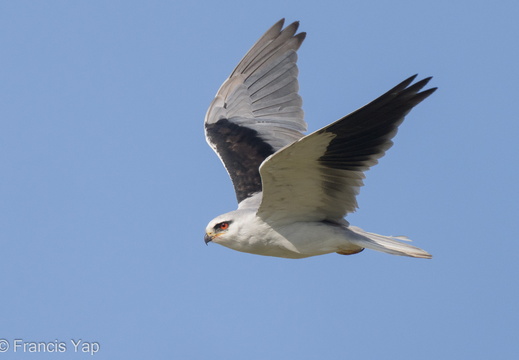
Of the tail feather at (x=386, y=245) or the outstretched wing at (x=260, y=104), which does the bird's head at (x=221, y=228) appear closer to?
the tail feather at (x=386, y=245)

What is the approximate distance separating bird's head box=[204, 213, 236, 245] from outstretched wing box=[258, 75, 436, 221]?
343 mm

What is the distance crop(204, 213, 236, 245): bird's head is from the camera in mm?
7777

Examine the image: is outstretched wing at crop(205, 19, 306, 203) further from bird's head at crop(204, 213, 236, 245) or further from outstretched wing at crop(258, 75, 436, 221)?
outstretched wing at crop(258, 75, 436, 221)

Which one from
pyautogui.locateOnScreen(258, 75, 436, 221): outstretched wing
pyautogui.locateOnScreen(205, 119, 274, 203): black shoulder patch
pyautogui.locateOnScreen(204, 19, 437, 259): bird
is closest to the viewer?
pyautogui.locateOnScreen(258, 75, 436, 221): outstretched wing

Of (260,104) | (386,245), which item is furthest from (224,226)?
(260,104)

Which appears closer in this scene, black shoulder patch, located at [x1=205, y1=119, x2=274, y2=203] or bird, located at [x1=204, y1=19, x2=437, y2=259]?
bird, located at [x1=204, y1=19, x2=437, y2=259]

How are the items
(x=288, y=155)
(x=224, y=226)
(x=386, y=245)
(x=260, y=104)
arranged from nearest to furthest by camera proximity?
(x=288, y=155) → (x=386, y=245) → (x=224, y=226) → (x=260, y=104)

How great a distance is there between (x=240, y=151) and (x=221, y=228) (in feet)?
6.05

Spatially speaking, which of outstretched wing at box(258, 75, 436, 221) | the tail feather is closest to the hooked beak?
outstretched wing at box(258, 75, 436, 221)

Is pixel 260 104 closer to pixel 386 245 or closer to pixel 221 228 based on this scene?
pixel 221 228

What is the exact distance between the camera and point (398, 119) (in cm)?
654

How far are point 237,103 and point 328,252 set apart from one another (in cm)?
311

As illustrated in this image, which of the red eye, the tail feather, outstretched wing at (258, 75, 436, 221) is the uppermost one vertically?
outstretched wing at (258, 75, 436, 221)

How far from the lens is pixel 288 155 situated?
6738 millimetres
